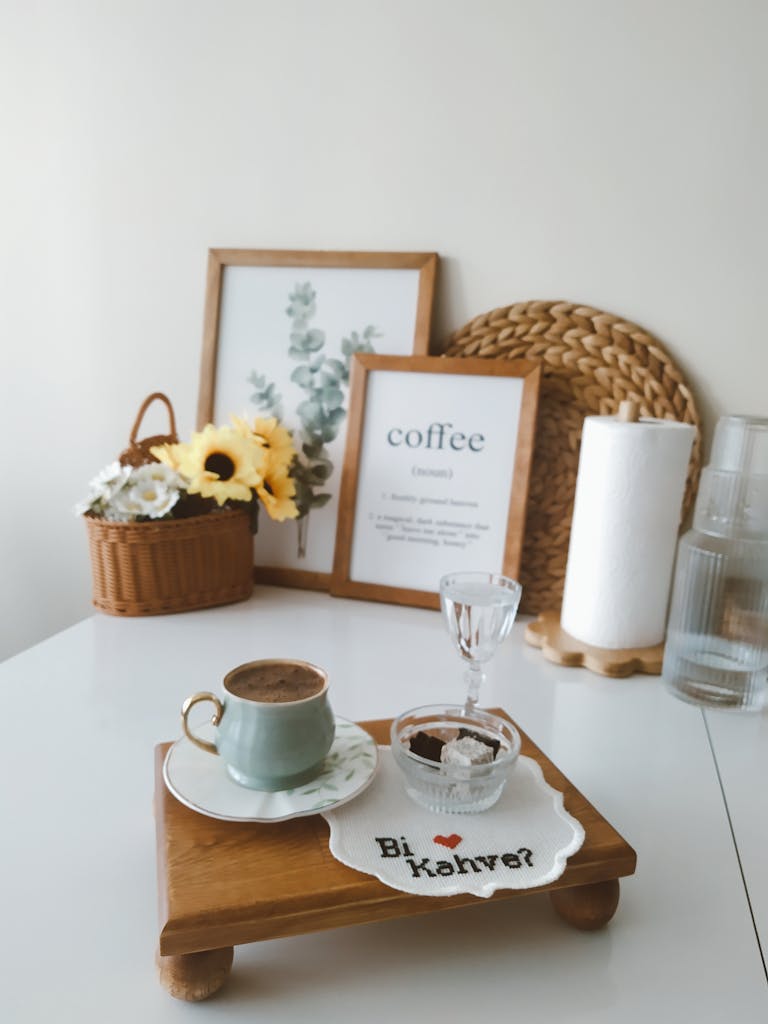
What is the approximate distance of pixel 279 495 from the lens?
113 centimetres

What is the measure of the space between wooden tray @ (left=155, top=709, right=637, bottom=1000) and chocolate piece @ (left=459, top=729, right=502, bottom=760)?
0.24 ft

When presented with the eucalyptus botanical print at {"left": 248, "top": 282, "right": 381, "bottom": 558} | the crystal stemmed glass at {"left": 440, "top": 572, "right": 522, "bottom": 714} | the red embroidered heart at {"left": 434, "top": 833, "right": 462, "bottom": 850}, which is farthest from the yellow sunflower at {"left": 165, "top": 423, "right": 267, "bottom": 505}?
the red embroidered heart at {"left": 434, "top": 833, "right": 462, "bottom": 850}

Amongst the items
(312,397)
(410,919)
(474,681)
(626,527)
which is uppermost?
(312,397)

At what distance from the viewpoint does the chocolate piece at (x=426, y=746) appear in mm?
579

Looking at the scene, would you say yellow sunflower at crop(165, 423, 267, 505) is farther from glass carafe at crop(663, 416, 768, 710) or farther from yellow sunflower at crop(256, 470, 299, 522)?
glass carafe at crop(663, 416, 768, 710)

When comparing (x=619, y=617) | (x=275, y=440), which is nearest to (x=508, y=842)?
(x=619, y=617)

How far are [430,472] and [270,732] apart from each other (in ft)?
2.12

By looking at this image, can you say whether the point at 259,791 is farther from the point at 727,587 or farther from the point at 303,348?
the point at 303,348

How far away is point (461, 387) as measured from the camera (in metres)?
1.12

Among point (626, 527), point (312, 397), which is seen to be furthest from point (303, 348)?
point (626, 527)

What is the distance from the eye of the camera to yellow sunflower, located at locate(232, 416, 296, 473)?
3.72ft

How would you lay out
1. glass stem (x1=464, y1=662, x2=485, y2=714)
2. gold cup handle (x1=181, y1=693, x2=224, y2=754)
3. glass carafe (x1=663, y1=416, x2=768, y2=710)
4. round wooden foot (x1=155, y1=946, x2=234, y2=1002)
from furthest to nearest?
glass carafe (x1=663, y1=416, x2=768, y2=710) → glass stem (x1=464, y1=662, x2=485, y2=714) → gold cup handle (x1=181, y1=693, x2=224, y2=754) → round wooden foot (x1=155, y1=946, x2=234, y2=1002)

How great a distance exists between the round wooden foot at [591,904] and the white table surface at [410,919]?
10 mm

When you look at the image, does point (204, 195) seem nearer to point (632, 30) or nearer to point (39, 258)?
point (39, 258)
